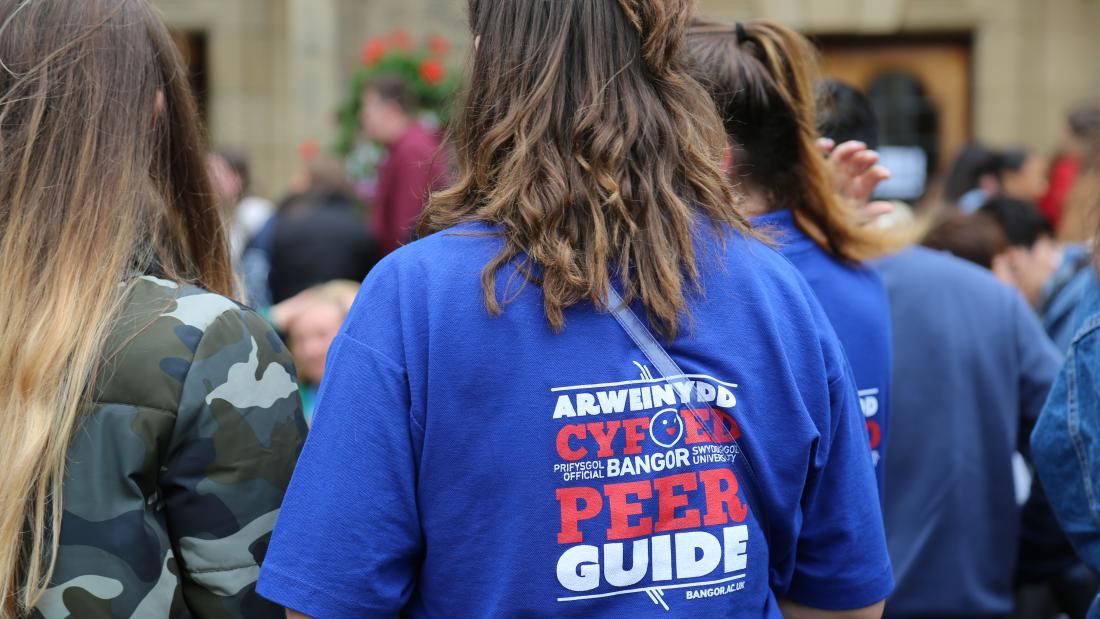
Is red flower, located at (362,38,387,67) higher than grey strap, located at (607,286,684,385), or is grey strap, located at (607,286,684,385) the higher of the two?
red flower, located at (362,38,387,67)

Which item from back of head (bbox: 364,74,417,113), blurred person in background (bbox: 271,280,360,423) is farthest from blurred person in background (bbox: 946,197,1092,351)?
back of head (bbox: 364,74,417,113)

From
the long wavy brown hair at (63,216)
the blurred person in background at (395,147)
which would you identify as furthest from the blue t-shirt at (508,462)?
the blurred person in background at (395,147)

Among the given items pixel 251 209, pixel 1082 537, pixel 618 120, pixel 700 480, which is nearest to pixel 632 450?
pixel 700 480

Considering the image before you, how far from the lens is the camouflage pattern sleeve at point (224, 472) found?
1.56m

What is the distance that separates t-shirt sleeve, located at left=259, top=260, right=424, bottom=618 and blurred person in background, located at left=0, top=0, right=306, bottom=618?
7.6 inches

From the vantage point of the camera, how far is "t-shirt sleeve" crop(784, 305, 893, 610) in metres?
1.63

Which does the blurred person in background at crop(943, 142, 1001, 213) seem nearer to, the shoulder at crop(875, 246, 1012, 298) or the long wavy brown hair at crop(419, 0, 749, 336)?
the shoulder at crop(875, 246, 1012, 298)

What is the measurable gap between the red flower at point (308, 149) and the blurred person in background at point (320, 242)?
4.94 ft

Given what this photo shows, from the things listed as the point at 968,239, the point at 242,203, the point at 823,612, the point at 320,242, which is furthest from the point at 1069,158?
the point at 823,612

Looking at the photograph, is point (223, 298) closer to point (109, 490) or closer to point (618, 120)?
point (109, 490)

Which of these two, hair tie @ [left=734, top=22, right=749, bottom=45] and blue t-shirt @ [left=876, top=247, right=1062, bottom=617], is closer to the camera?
hair tie @ [left=734, top=22, right=749, bottom=45]

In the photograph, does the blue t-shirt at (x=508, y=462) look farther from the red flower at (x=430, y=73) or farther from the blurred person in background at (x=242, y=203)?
the red flower at (x=430, y=73)

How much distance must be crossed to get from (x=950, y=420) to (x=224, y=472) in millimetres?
1961

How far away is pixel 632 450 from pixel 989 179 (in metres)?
5.99
